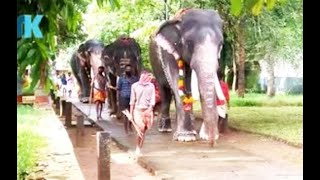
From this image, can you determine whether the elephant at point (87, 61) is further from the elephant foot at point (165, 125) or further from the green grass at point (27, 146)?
the elephant foot at point (165, 125)

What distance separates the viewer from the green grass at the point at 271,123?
12.5 metres

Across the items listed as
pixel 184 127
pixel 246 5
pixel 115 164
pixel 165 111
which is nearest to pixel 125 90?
pixel 165 111

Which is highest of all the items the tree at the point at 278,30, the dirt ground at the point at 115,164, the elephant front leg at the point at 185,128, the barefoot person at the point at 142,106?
the tree at the point at 278,30

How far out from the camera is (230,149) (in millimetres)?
10359

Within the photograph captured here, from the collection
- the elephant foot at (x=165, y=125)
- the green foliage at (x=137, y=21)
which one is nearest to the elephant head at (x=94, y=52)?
the green foliage at (x=137, y=21)

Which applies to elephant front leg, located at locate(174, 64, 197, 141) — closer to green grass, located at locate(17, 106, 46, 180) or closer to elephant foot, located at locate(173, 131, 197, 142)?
elephant foot, located at locate(173, 131, 197, 142)

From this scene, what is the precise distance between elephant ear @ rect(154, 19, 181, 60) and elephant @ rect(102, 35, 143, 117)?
3.07 m

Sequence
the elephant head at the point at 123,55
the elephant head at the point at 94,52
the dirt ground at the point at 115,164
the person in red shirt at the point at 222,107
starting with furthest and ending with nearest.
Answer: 1. the elephant head at the point at 94,52
2. the elephant head at the point at 123,55
3. the person in red shirt at the point at 222,107
4. the dirt ground at the point at 115,164

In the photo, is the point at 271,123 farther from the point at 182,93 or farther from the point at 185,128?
the point at 185,128

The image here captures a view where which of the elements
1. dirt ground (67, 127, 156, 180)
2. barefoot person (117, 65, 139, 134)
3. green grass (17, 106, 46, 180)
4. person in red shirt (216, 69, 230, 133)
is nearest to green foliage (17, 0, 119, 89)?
green grass (17, 106, 46, 180)

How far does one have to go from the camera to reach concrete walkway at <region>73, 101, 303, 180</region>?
784 centimetres

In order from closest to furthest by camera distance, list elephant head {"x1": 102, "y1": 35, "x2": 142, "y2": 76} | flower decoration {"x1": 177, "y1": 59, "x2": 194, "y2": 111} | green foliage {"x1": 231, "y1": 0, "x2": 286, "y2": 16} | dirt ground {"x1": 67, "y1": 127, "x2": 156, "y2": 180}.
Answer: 1. green foliage {"x1": 231, "y1": 0, "x2": 286, "y2": 16}
2. dirt ground {"x1": 67, "y1": 127, "x2": 156, "y2": 180}
3. flower decoration {"x1": 177, "y1": 59, "x2": 194, "y2": 111}
4. elephant head {"x1": 102, "y1": 35, "x2": 142, "y2": 76}

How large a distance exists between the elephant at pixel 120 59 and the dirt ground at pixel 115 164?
3944 mm
